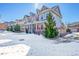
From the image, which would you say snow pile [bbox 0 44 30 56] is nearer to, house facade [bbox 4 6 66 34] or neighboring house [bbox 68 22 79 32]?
house facade [bbox 4 6 66 34]

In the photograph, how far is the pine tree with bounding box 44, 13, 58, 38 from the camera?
5.09ft

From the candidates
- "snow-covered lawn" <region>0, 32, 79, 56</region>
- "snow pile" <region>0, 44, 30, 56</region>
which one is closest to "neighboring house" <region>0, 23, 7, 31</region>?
"snow-covered lawn" <region>0, 32, 79, 56</region>

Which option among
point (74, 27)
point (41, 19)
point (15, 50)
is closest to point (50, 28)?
point (41, 19)

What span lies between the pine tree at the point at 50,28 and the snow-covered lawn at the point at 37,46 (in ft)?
0.17

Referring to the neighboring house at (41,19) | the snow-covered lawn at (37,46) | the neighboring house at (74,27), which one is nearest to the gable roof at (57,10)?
the neighboring house at (41,19)

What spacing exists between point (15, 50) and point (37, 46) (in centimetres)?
22

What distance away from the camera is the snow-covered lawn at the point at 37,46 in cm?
150

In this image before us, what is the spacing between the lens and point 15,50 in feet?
4.95

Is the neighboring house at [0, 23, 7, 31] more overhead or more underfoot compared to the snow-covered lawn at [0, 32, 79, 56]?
more overhead

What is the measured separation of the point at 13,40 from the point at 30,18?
0.28 m

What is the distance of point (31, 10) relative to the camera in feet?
5.06

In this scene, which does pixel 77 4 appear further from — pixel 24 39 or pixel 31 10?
pixel 24 39

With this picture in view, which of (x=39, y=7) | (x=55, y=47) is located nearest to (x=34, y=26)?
(x=39, y=7)

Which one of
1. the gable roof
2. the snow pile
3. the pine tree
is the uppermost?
the gable roof
